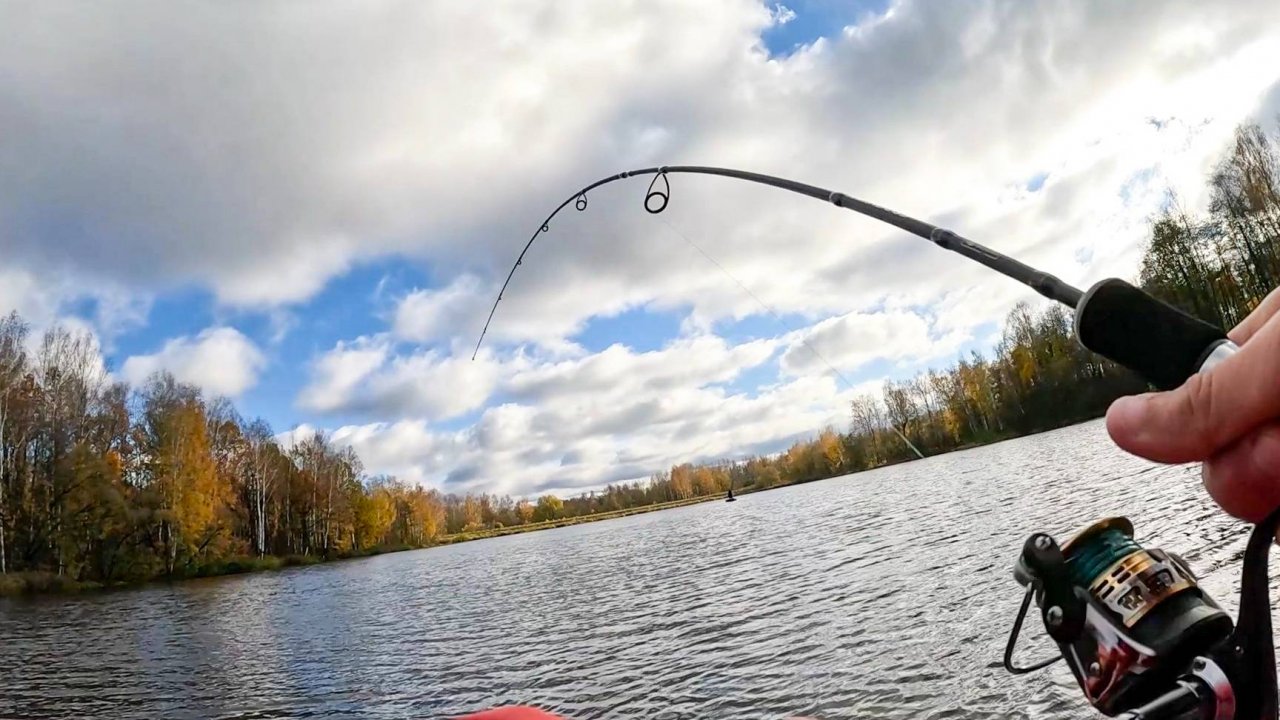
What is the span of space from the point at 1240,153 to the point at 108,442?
2849 inches

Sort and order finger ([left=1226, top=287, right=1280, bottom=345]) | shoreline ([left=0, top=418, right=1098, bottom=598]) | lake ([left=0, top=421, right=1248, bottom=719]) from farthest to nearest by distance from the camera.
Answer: shoreline ([left=0, top=418, right=1098, bottom=598]) → lake ([left=0, top=421, right=1248, bottom=719]) → finger ([left=1226, top=287, right=1280, bottom=345])

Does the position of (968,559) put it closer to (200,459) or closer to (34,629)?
(34,629)

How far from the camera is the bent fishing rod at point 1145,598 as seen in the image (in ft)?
4.90

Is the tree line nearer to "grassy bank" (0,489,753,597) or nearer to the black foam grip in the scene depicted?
"grassy bank" (0,489,753,597)

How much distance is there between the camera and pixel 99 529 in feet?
152

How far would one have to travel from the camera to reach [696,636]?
11359mm

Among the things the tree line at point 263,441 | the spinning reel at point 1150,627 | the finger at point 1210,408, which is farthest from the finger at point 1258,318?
the tree line at point 263,441

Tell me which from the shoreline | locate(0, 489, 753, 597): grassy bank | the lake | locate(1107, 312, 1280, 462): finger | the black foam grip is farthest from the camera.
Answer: the shoreline

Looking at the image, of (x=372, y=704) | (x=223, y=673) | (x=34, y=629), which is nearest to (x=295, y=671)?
(x=223, y=673)

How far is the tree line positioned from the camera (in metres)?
42.6

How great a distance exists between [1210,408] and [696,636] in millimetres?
11047

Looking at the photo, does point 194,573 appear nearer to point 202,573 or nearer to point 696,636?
point 202,573

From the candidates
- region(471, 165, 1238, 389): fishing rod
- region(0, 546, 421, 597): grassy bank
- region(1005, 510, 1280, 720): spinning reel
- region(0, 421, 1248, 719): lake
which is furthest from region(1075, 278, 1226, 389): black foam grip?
region(0, 546, 421, 597): grassy bank

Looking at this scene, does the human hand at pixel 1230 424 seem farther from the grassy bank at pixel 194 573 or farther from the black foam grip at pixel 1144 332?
the grassy bank at pixel 194 573
